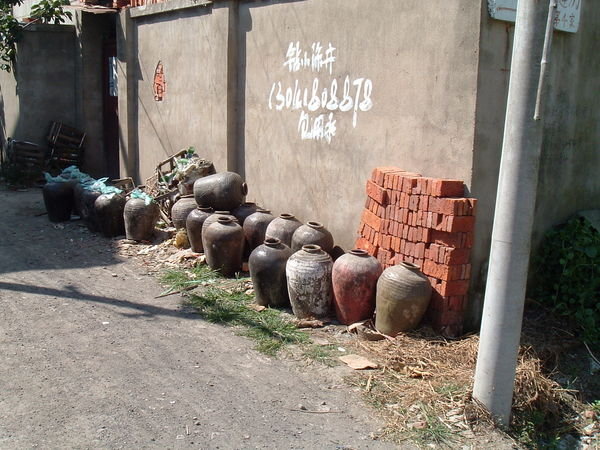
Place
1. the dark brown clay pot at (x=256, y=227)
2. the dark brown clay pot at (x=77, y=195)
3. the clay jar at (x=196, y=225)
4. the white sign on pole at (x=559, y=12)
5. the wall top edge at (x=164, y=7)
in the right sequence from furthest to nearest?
the dark brown clay pot at (x=77, y=195), the wall top edge at (x=164, y=7), the clay jar at (x=196, y=225), the dark brown clay pot at (x=256, y=227), the white sign on pole at (x=559, y=12)

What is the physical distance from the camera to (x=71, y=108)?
13.0 meters

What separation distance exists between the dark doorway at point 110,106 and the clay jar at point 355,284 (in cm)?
785

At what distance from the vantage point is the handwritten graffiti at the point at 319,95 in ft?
21.2

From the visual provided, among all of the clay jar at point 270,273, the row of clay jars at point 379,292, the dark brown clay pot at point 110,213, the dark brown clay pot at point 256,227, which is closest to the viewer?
the row of clay jars at point 379,292

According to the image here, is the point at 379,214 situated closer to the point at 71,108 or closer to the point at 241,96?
the point at 241,96

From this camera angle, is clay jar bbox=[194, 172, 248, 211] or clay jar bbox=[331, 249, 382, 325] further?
clay jar bbox=[194, 172, 248, 211]

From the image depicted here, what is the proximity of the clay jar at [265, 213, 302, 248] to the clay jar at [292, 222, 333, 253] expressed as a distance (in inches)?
9.7

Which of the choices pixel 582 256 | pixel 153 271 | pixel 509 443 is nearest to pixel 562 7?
pixel 582 256

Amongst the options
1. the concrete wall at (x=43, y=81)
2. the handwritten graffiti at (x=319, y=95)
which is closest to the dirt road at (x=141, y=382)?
the handwritten graffiti at (x=319, y=95)

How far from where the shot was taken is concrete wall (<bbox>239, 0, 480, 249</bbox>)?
17.6 ft

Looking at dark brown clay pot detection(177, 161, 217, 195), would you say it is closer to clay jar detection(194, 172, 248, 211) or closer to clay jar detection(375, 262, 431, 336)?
clay jar detection(194, 172, 248, 211)

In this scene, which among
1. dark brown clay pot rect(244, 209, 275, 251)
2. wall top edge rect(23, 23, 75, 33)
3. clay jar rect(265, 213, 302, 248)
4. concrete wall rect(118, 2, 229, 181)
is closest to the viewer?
clay jar rect(265, 213, 302, 248)

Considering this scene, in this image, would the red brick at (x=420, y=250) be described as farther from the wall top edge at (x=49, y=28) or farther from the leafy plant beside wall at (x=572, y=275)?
the wall top edge at (x=49, y=28)

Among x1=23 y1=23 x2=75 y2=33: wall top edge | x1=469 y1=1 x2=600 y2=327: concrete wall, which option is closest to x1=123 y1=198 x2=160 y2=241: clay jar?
x1=469 y1=1 x2=600 y2=327: concrete wall
